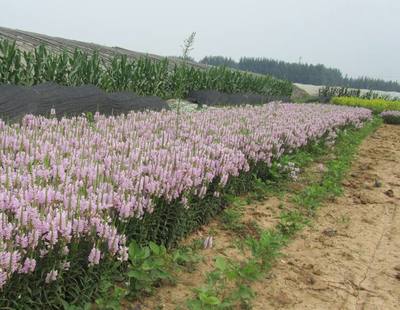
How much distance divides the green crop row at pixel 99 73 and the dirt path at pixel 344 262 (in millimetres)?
3184

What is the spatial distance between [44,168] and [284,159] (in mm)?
5182

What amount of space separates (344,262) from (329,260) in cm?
16

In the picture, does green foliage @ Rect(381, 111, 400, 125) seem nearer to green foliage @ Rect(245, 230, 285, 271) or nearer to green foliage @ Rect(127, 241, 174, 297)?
green foliage @ Rect(245, 230, 285, 271)

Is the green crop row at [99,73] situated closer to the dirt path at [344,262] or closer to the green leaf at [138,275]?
the dirt path at [344,262]

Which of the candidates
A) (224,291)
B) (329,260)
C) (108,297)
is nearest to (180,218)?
(224,291)

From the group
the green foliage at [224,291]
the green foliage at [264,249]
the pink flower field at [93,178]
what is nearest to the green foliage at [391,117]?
the pink flower field at [93,178]

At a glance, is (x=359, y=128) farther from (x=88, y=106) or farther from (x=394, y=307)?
(x=394, y=307)

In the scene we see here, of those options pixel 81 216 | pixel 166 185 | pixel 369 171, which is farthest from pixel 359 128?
pixel 81 216

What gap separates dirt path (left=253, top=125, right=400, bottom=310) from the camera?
4137mm

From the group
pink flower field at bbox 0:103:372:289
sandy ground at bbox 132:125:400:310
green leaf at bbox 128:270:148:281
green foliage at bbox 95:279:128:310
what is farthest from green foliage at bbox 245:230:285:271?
green foliage at bbox 95:279:128:310

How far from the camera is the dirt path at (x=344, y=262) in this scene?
4.14m

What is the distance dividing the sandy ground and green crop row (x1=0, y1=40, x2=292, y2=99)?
295 centimetres

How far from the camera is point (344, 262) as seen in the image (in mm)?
4973

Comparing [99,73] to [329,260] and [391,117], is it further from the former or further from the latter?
[391,117]
